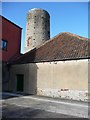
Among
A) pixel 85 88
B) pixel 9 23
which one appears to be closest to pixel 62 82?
pixel 85 88

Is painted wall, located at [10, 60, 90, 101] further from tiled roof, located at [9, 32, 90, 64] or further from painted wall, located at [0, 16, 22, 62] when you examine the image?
painted wall, located at [0, 16, 22, 62]

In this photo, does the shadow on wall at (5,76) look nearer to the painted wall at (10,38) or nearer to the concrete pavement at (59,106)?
the painted wall at (10,38)

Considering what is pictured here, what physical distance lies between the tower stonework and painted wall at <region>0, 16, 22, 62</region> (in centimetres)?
797

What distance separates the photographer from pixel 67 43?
16656 mm

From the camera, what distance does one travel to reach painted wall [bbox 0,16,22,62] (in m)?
18.1

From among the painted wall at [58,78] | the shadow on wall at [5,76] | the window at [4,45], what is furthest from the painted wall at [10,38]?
the painted wall at [58,78]

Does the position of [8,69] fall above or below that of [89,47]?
below

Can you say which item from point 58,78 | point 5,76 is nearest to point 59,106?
point 58,78

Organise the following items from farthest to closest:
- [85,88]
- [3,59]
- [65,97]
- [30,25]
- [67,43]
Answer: [30,25], [3,59], [67,43], [65,97], [85,88]

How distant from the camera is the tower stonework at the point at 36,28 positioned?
28.9 metres

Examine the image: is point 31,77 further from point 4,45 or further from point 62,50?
point 4,45

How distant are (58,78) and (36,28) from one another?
16.6m

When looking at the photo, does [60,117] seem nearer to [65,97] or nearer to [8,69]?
[65,97]

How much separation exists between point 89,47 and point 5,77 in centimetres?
964
